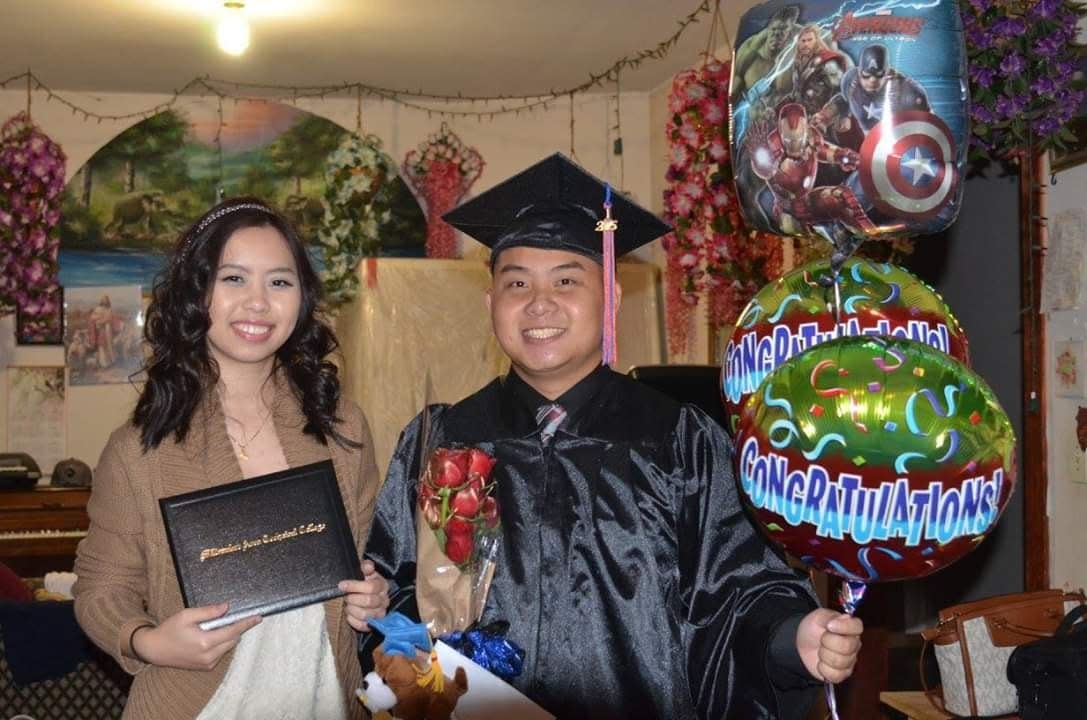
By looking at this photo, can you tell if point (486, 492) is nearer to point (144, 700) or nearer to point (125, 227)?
point (144, 700)

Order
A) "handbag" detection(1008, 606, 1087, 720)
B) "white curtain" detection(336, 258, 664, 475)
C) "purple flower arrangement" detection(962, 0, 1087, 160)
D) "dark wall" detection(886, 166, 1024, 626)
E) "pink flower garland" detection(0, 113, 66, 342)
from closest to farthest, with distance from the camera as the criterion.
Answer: "handbag" detection(1008, 606, 1087, 720) < "purple flower arrangement" detection(962, 0, 1087, 160) < "dark wall" detection(886, 166, 1024, 626) < "white curtain" detection(336, 258, 664, 475) < "pink flower garland" detection(0, 113, 66, 342)

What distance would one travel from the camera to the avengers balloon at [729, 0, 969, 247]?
6.79ft

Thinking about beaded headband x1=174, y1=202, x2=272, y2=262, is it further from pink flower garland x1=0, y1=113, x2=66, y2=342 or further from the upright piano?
pink flower garland x1=0, y1=113, x2=66, y2=342

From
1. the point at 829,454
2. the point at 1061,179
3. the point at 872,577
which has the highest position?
the point at 1061,179

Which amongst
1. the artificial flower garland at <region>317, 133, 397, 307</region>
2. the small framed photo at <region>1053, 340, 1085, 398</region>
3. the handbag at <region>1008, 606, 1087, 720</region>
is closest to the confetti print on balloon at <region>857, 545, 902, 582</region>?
the handbag at <region>1008, 606, 1087, 720</region>

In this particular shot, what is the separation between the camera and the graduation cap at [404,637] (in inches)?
84.2

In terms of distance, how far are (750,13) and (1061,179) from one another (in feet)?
7.96

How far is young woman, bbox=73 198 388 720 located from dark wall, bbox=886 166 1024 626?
9.79 ft

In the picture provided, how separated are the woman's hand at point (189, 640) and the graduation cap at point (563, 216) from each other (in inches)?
35.0

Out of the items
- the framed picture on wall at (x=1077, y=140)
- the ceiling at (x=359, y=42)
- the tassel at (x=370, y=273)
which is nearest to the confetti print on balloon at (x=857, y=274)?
the framed picture on wall at (x=1077, y=140)

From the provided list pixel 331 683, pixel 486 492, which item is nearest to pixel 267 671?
pixel 331 683

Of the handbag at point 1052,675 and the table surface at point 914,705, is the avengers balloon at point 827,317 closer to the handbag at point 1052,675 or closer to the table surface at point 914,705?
the handbag at point 1052,675

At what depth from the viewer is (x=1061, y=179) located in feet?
14.2

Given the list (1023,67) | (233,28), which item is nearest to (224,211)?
(1023,67)
